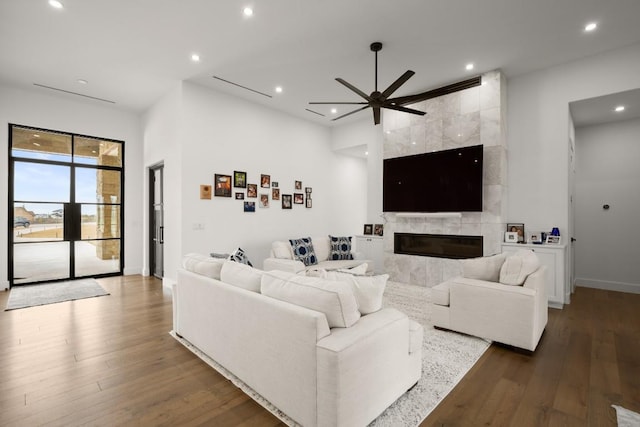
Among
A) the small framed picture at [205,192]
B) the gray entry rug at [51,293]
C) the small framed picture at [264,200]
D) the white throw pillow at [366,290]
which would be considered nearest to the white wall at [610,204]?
the white throw pillow at [366,290]

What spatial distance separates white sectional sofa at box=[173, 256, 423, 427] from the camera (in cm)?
169

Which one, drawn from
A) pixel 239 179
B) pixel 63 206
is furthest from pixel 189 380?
pixel 63 206

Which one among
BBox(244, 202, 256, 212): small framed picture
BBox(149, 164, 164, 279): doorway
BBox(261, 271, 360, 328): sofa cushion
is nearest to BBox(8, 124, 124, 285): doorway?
BBox(149, 164, 164, 279): doorway

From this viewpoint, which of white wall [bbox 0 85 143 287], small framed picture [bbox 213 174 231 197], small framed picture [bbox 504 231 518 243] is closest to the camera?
small framed picture [bbox 504 231 518 243]

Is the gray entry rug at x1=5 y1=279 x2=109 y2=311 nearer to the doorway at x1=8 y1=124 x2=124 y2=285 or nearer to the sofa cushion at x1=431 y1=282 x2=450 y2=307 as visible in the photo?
the doorway at x1=8 y1=124 x2=124 y2=285

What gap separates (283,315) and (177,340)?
197 centimetres

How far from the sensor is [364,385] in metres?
1.78

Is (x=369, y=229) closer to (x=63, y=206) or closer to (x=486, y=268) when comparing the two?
(x=486, y=268)

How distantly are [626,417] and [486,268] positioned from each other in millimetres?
1545

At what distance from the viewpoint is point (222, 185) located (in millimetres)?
5570

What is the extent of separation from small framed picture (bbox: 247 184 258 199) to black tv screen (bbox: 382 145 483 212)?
8.33ft

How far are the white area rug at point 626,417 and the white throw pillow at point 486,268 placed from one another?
1398 millimetres

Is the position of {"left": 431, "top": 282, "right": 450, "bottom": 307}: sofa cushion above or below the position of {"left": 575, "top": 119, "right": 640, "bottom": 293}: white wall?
below

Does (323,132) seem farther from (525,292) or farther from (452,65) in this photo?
(525,292)
